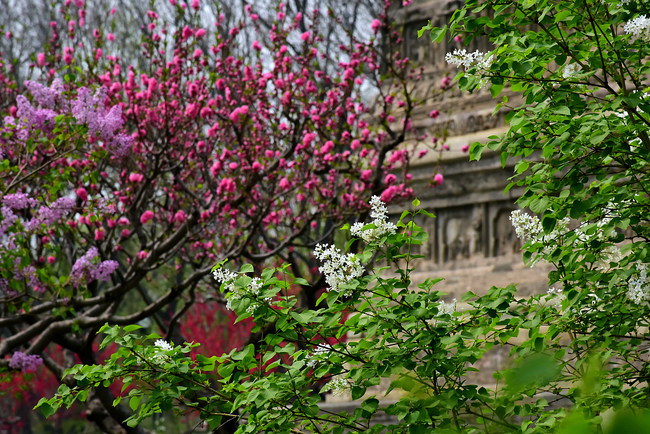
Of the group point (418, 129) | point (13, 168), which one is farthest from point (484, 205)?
point (13, 168)

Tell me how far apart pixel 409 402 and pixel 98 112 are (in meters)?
4.92

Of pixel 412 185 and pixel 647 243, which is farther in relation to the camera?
pixel 412 185

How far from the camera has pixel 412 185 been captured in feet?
29.8

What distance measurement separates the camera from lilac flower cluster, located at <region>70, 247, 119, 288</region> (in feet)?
24.4

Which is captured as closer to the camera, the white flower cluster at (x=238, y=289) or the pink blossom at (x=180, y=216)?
the white flower cluster at (x=238, y=289)

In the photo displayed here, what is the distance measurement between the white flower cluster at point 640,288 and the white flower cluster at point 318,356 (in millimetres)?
1284

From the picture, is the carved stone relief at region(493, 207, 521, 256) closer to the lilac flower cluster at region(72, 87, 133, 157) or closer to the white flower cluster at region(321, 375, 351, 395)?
the lilac flower cluster at region(72, 87, 133, 157)

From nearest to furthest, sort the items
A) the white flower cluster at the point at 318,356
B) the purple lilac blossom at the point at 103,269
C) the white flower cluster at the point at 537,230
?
the white flower cluster at the point at 318,356
the white flower cluster at the point at 537,230
the purple lilac blossom at the point at 103,269

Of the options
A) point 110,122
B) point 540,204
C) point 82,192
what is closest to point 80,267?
point 82,192

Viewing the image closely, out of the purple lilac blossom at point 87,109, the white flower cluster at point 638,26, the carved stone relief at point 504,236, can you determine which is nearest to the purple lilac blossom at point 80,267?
the purple lilac blossom at point 87,109

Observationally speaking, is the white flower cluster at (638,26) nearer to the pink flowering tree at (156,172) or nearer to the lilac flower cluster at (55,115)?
the pink flowering tree at (156,172)

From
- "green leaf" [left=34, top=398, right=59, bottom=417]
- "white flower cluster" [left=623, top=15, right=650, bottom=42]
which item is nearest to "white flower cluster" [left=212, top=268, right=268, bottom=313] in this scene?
"green leaf" [left=34, top=398, right=59, bottom=417]

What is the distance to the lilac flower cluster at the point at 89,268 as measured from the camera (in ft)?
24.4

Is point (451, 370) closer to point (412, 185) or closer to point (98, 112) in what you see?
point (98, 112)
